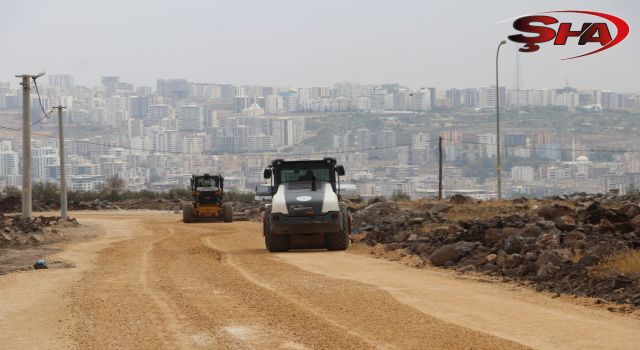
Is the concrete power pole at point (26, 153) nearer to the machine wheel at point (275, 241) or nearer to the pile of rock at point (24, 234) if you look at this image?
the pile of rock at point (24, 234)

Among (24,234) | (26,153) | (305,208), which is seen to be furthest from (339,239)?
(26,153)

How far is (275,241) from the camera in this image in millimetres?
30469

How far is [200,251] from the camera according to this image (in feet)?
103

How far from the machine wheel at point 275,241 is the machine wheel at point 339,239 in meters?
1.10

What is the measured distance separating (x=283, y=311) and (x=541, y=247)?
9208 millimetres

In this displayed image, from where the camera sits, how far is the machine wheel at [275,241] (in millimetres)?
30344

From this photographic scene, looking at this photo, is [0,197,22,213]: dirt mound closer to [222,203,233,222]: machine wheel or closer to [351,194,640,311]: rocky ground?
[222,203,233,222]: machine wheel

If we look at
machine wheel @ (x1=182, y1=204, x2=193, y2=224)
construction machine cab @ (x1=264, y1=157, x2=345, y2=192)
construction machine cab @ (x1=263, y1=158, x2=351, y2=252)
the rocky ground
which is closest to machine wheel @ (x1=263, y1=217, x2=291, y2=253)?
construction machine cab @ (x1=263, y1=158, x2=351, y2=252)

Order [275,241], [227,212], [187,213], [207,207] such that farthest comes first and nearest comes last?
[207,207] → [227,212] → [187,213] → [275,241]

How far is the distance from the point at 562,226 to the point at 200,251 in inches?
388

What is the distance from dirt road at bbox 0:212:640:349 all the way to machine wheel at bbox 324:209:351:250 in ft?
15.7

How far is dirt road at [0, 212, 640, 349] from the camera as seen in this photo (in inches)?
546

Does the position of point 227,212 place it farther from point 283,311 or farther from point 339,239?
point 283,311

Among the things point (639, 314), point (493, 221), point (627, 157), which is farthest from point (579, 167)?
point (639, 314)
